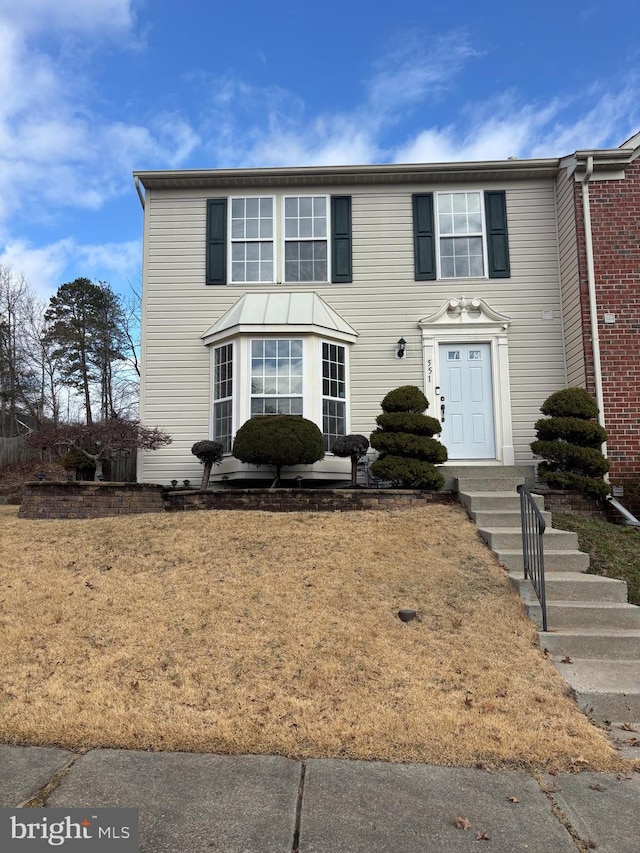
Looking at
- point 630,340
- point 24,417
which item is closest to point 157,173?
point 630,340

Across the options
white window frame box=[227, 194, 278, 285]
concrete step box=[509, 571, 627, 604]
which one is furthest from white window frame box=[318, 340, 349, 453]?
concrete step box=[509, 571, 627, 604]

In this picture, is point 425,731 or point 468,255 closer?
point 425,731

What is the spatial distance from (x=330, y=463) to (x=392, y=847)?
7499 mm

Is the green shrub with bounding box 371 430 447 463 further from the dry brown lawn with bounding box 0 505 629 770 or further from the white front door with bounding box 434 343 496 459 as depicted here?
the dry brown lawn with bounding box 0 505 629 770

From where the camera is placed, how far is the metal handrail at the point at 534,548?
5.02m

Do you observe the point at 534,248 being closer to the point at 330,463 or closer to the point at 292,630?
the point at 330,463

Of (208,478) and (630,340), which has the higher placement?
(630,340)

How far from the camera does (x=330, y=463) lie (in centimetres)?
996

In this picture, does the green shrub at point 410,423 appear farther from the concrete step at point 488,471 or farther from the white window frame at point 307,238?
the white window frame at point 307,238

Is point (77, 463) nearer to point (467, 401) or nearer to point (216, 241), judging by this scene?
point (216, 241)

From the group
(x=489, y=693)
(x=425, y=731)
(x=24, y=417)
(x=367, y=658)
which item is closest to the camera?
(x=425, y=731)

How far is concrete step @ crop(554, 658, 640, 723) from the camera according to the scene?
4.06m

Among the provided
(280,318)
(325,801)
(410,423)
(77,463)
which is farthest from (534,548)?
(77,463)

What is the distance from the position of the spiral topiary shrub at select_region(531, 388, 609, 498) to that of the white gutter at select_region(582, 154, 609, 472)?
0.96 ft
